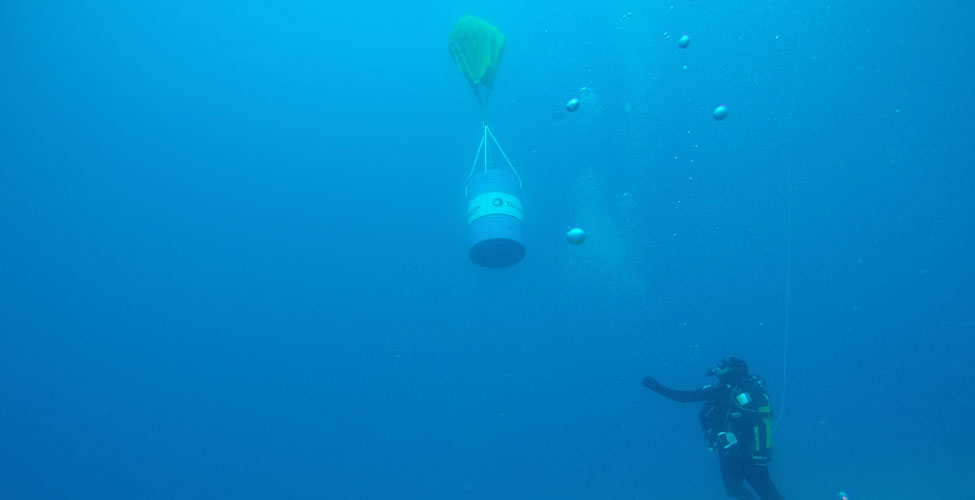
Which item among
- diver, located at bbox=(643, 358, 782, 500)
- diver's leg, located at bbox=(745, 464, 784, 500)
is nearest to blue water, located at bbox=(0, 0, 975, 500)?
diver, located at bbox=(643, 358, 782, 500)

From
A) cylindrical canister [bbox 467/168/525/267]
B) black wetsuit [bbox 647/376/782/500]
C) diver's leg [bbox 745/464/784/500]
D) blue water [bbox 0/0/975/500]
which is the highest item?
blue water [bbox 0/0/975/500]

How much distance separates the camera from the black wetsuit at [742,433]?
5883 millimetres

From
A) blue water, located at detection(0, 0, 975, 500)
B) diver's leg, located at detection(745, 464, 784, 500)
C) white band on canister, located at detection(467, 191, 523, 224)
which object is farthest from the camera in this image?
blue water, located at detection(0, 0, 975, 500)

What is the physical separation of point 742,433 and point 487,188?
12.5ft

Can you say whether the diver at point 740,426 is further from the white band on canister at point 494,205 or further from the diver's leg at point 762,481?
the white band on canister at point 494,205

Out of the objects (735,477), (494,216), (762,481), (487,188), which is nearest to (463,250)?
(487,188)

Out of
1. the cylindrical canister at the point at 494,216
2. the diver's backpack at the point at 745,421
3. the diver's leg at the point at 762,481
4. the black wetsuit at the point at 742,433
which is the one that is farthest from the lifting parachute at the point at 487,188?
the diver's leg at the point at 762,481

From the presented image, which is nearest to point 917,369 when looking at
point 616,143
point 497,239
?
point 616,143

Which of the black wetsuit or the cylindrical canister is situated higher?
the cylindrical canister

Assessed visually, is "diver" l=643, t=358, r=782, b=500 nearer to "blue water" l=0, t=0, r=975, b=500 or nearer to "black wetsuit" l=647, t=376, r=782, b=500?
"black wetsuit" l=647, t=376, r=782, b=500

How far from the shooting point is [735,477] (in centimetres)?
604

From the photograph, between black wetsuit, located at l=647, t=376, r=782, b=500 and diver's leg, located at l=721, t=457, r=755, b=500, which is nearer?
black wetsuit, located at l=647, t=376, r=782, b=500

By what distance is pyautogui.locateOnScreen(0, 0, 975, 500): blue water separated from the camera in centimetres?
1662

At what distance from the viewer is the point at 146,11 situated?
17688mm
